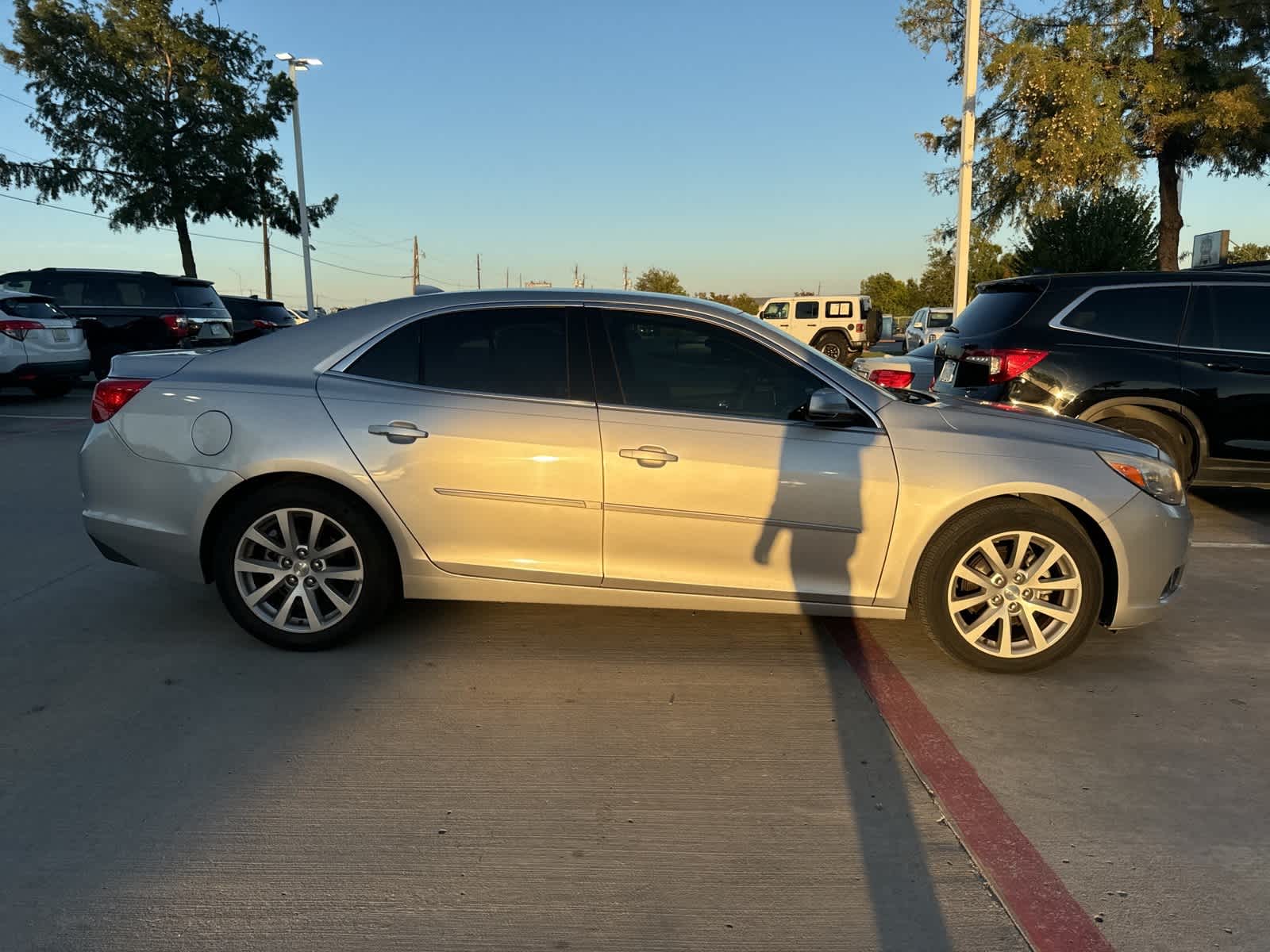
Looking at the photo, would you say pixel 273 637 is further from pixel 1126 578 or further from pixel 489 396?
pixel 1126 578

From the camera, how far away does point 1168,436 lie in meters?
6.48

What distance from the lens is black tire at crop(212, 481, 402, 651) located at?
400 cm

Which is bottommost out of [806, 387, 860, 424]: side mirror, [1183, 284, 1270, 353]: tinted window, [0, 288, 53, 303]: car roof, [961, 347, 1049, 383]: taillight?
[806, 387, 860, 424]: side mirror

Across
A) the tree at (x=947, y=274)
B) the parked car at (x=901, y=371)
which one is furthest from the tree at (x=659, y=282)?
the parked car at (x=901, y=371)

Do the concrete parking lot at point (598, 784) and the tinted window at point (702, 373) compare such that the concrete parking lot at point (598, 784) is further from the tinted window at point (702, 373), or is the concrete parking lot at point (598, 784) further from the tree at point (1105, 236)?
the tree at point (1105, 236)

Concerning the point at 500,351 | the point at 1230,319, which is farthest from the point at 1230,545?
the point at 500,351

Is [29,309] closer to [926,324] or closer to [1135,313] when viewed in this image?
[1135,313]

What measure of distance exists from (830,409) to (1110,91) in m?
17.6

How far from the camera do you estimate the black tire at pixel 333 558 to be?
3996mm

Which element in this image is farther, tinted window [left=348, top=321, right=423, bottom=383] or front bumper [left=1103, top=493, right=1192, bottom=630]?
tinted window [left=348, top=321, right=423, bottom=383]

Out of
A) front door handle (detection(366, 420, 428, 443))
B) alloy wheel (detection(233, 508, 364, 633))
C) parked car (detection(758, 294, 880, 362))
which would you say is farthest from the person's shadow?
parked car (detection(758, 294, 880, 362))

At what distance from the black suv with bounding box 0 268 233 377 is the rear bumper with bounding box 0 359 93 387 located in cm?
136

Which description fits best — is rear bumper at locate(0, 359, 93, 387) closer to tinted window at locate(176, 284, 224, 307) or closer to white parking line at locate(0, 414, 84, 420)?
white parking line at locate(0, 414, 84, 420)

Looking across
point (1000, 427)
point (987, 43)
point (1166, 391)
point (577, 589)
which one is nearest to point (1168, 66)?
point (987, 43)
